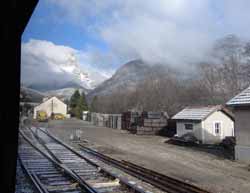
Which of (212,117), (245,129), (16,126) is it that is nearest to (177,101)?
(212,117)

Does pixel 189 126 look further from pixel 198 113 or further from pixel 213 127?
pixel 213 127

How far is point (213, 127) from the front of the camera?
2659 centimetres

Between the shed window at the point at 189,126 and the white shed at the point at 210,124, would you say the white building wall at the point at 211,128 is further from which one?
the shed window at the point at 189,126

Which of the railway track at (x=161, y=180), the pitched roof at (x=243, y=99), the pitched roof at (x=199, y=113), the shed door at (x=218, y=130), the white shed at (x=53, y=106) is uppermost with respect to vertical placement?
the white shed at (x=53, y=106)

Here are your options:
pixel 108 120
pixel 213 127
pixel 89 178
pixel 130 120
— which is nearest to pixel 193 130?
pixel 213 127

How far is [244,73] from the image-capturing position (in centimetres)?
5888

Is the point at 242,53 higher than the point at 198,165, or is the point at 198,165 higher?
the point at 242,53

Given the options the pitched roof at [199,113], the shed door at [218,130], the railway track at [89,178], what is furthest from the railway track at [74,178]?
the shed door at [218,130]

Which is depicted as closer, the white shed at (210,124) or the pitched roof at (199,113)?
the white shed at (210,124)

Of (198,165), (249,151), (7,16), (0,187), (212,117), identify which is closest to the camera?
(7,16)

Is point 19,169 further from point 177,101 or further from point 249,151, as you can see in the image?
point 177,101

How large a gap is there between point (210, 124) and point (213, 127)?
387mm

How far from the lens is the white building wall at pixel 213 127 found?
2620cm

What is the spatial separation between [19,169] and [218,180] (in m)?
8.16
